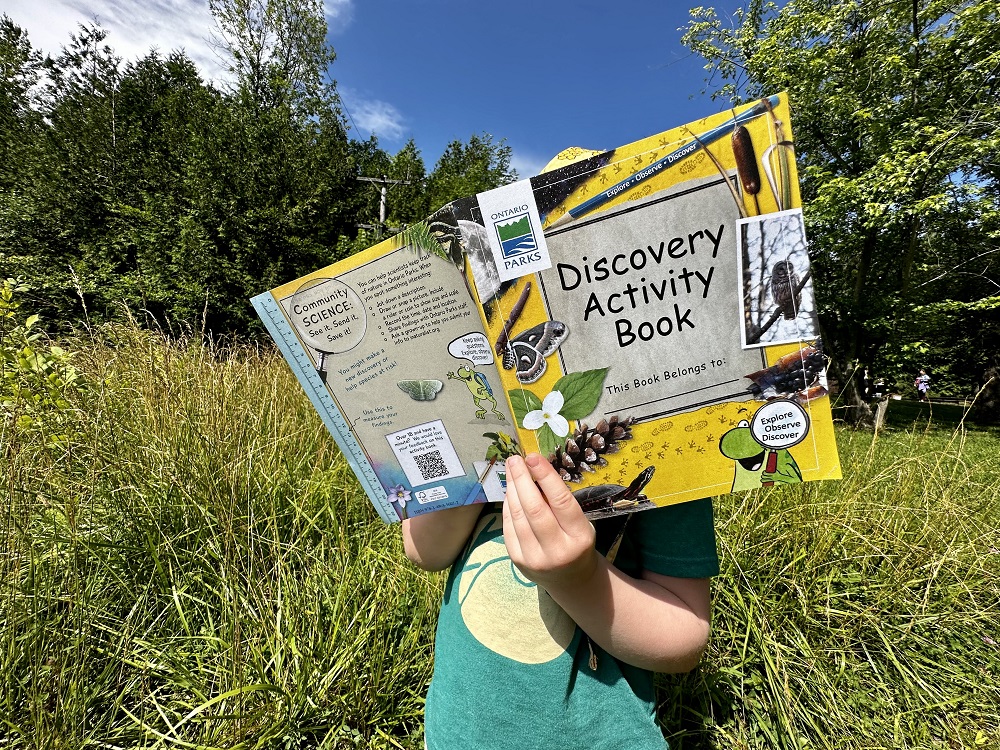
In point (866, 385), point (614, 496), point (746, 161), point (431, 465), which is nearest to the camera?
point (746, 161)

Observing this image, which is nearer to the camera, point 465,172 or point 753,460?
point 753,460

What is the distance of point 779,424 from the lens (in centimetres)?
51

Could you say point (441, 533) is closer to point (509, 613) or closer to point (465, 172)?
point (509, 613)

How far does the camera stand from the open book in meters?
0.48

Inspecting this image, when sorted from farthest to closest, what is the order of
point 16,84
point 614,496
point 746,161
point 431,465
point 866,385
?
point 16,84 → point 866,385 → point 431,465 → point 614,496 → point 746,161

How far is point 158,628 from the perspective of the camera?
4.73 ft

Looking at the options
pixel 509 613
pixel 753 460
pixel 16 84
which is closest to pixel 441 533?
pixel 509 613

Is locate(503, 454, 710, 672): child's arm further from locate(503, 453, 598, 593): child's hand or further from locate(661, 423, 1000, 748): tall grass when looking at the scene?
locate(661, 423, 1000, 748): tall grass

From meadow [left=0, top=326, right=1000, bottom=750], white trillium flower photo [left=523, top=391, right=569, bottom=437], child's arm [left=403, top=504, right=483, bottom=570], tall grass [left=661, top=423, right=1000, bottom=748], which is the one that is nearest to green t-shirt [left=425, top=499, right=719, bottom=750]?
child's arm [left=403, top=504, right=483, bottom=570]

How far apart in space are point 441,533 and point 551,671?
0.27 m

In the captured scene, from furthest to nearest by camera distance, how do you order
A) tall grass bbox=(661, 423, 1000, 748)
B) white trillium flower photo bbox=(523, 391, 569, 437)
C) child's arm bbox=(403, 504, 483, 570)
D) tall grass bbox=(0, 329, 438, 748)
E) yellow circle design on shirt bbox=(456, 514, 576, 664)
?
1. tall grass bbox=(661, 423, 1000, 748)
2. tall grass bbox=(0, 329, 438, 748)
3. child's arm bbox=(403, 504, 483, 570)
4. yellow circle design on shirt bbox=(456, 514, 576, 664)
5. white trillium flower photo bbox=(523, 391, 569, 437)

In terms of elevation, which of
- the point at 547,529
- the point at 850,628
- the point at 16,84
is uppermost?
the point at 16,84

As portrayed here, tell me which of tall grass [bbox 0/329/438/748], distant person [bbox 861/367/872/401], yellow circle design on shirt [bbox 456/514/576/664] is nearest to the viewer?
yellow circle design on shirt [bbox 456/514/576/664]

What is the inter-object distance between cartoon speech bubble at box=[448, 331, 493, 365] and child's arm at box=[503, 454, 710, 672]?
0.47ft
